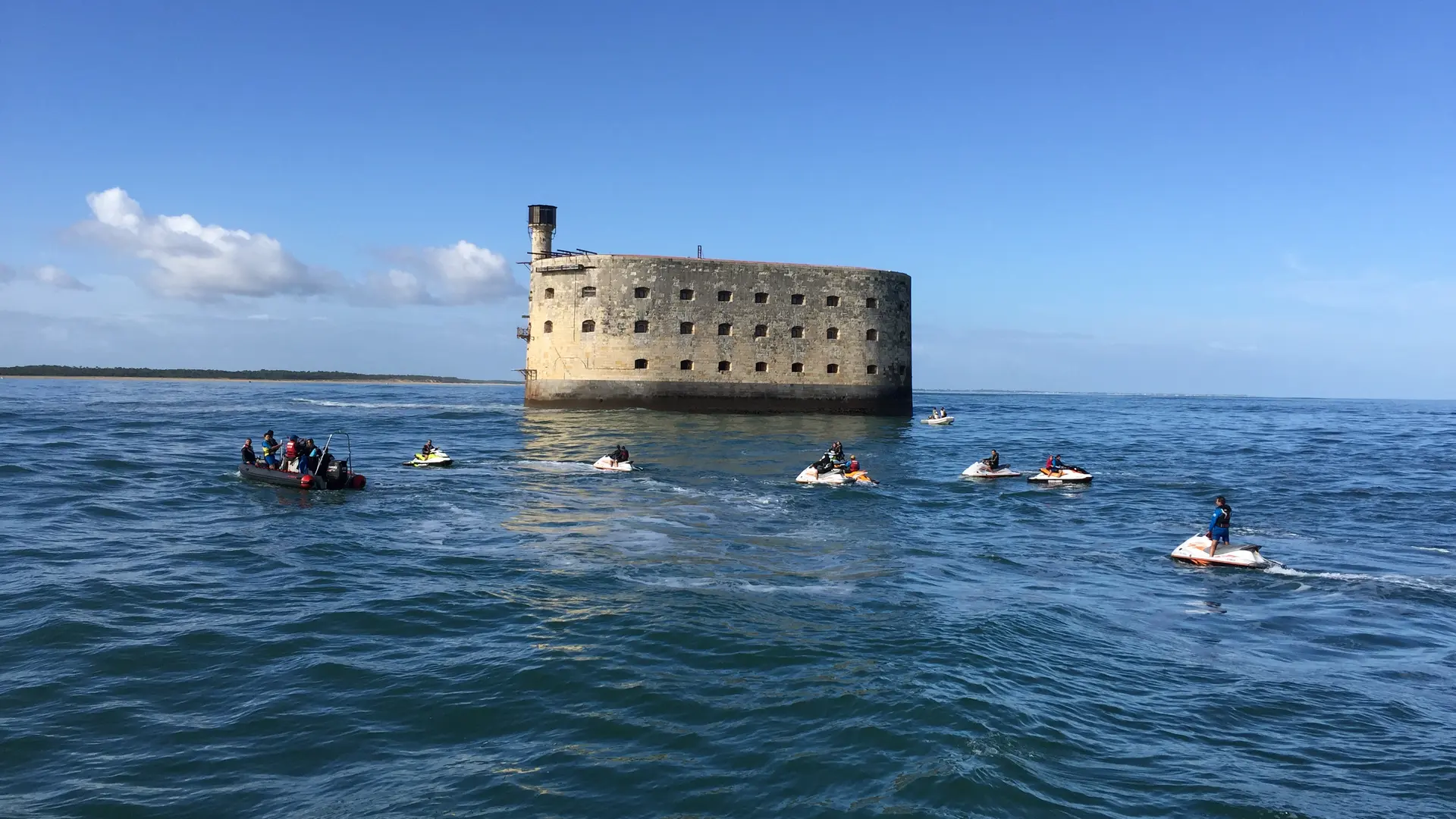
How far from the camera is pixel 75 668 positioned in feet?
39.6

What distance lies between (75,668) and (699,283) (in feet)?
163

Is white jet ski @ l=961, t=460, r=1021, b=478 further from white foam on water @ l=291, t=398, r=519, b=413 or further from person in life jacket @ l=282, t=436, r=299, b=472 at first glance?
white foam on water @ l=291, t=398, r=519, b=413

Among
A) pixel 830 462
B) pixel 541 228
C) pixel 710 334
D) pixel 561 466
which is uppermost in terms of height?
pixel 541 228

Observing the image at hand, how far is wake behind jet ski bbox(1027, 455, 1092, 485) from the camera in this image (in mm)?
34062

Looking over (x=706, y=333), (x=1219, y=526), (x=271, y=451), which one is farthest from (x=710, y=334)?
(x=1219, y=526)

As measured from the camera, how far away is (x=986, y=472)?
35188 mm

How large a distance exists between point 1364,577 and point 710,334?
44381mm

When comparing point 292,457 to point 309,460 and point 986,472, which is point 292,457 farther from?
point 986,472

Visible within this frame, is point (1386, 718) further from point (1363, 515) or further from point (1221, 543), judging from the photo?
point (1363, 515)

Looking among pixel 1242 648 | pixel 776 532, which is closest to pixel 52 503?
pixel 776 532

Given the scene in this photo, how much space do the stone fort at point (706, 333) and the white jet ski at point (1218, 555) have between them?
4180 centimetres

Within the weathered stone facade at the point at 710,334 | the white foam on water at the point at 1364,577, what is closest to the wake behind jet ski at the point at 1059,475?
the white foam on water at the point at 1364,577

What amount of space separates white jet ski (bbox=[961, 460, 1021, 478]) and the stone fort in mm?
26974

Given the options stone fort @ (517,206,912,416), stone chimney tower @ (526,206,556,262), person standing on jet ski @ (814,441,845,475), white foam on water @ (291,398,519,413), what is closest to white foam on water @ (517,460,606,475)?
person standing on jet ski @ (814,441,845,475)
